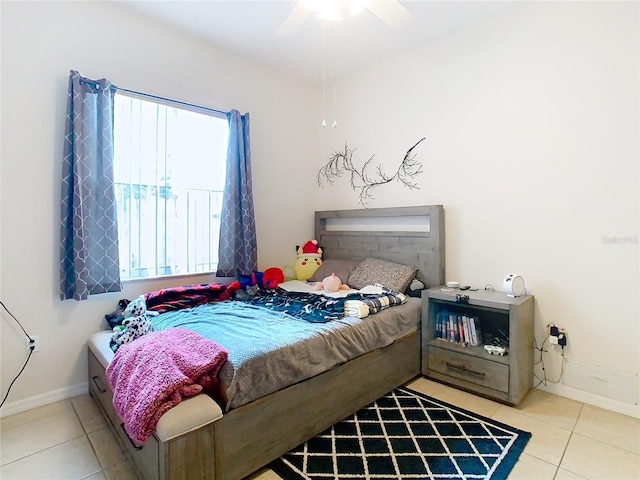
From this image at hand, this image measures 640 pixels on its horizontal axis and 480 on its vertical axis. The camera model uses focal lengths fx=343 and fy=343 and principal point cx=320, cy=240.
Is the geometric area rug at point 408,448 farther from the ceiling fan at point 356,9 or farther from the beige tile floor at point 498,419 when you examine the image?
the ceiling fan at point 356,9

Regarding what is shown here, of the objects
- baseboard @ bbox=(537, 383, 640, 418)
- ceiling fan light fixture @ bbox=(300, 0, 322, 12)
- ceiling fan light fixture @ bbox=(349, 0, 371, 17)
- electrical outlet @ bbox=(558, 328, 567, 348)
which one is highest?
ceiling fan light fixture @ bbox=(300, 0, 322, 12)

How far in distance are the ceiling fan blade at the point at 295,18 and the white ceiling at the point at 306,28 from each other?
0.52 meters

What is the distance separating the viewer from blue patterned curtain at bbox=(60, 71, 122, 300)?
218 cm

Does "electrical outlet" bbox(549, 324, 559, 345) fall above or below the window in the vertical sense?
below

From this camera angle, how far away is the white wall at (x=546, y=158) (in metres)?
2.09

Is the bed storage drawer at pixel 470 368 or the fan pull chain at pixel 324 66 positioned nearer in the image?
the bed storage drawer at pixel 470 368

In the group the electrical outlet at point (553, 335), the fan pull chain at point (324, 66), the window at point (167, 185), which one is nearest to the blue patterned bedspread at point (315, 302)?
the window at point (167, 185)

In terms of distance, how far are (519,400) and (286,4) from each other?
304 centimetres

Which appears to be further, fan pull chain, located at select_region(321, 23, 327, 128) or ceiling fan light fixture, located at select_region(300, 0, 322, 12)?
fan pull chain, located at select_region(321, 23, 327, 128)

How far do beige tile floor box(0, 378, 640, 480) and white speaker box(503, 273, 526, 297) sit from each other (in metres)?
0.70

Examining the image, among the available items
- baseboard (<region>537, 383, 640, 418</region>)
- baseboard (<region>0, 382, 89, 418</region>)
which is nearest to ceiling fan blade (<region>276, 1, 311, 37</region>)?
baseboard (<region>0, 382, 89, 418</region>)

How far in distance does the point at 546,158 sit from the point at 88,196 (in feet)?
10.1

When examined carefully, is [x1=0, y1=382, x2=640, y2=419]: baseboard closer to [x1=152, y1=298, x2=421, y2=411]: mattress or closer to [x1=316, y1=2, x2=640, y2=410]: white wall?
[x1=316, y1=2, x2=640, y2=410]: white wall

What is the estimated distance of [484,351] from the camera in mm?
2279
